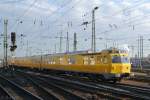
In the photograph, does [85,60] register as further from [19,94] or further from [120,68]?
[19,94]

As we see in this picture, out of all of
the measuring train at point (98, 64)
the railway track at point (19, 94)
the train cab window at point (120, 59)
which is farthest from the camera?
the train cab window at point (120, 59)

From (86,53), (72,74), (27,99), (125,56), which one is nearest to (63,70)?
(72,74)

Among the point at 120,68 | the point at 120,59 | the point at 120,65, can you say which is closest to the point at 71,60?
the point at 120,59

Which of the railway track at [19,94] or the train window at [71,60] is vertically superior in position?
the train window at [71,60]

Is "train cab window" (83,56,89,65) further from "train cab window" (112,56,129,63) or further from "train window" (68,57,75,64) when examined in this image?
"train cab window" (112,56,129,63)

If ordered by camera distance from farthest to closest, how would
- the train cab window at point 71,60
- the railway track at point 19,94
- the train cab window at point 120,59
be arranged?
1. the train cab window at point 71,60
2. the train cab window at point 120,59
3. the railway track at point 19,94

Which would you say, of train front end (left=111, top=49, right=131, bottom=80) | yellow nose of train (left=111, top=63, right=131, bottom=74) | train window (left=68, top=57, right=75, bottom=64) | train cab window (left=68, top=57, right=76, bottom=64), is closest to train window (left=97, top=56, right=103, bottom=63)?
train front end (left=111, top=49, right=131, bottom=80)

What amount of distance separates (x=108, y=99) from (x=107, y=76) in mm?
12389

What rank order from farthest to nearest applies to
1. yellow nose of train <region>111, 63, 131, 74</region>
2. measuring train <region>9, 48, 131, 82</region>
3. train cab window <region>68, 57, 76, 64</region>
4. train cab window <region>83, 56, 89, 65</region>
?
train cab window <region>68, 57, 76, 64</region> → train cab window <region>83, 56, 89, 65</region> → measuring train <region>9, 48, 131, 82</region> → yellow nose of train <region>111, 63, 131, 74</region>

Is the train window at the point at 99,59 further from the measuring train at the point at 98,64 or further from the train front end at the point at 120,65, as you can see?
the train front end at the point at 120,65

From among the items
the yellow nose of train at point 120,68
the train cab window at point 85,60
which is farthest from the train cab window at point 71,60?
the yellow nose of train at point 120,68

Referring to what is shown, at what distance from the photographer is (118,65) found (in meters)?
31.2

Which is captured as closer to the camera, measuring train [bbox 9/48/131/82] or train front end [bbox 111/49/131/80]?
train front end [bbox 111/49/131/80]

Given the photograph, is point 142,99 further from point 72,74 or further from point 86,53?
point 72,74
